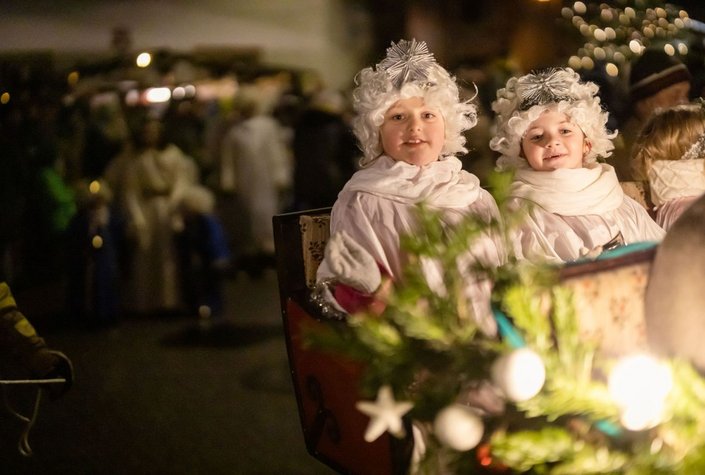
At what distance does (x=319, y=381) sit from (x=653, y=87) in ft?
7.83

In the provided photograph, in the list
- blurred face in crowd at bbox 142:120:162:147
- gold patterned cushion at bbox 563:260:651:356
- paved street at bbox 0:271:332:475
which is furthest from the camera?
blurred face in crowd at bbox 142:120:162:147

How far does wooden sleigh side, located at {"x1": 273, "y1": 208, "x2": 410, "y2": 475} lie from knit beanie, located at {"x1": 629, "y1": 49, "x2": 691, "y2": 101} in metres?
1.93

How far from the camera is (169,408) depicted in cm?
439

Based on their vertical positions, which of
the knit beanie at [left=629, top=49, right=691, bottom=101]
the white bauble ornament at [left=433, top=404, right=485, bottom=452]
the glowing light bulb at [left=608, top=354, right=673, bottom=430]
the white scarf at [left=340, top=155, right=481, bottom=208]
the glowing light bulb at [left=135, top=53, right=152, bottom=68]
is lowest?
the white bauble ornament at [left=433, top=404, right=485, bottom=452]

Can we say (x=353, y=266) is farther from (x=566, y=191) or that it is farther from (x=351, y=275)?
(x=566, y=191)

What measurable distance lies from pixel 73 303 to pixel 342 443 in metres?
4.07

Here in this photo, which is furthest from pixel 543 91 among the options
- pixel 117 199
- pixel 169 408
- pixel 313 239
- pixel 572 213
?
pixel 117 199

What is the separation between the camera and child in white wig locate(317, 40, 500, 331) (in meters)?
2.55

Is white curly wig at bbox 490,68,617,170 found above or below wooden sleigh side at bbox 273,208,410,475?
above

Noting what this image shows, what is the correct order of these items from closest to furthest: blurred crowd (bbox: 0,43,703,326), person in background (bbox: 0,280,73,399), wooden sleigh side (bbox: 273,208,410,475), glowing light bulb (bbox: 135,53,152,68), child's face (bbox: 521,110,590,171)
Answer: wooden sleigh side (bbox: 273,208,410,475) → person in background (bbox: 0,280,73,399) → child's face (bbox: 521,110,590,171) → blurred crowd (bbox: 0,43,703,326) → glowing light bulb (bbox: 135,53,152,68)

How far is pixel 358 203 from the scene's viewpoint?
264cm

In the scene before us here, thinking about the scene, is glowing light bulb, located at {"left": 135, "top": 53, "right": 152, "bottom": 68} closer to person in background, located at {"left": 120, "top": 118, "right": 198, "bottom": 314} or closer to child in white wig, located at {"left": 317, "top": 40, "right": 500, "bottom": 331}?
person in background, located at {"left": 120, "top": 118, "right": 198, "bottom": 314}

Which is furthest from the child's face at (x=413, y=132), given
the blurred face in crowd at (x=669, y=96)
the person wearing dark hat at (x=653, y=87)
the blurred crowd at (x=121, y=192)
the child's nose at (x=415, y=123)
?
the blurred crowd at (x=121, y=192)

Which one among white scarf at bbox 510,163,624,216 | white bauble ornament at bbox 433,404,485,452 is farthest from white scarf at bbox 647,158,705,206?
white bauble ornament at bbox 433,404,485,452
